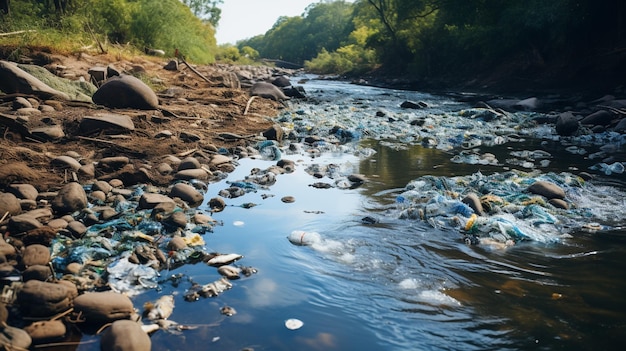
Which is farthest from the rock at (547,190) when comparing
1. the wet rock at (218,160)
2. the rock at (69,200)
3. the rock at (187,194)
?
the rock at (69,200)

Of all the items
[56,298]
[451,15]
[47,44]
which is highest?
[451,15]

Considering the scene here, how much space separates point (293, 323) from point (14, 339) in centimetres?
135

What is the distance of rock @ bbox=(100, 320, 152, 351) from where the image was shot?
7.04ft

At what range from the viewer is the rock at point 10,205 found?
356 cm

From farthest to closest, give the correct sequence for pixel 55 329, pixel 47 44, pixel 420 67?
pixel 420 67
pixel 47 44
pixel 55 329

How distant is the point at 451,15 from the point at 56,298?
25374mm

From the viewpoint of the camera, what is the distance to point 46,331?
7.45ft

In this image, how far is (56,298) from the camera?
7.89 feet

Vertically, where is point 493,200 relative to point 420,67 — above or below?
below

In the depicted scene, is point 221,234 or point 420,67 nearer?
point 221,234

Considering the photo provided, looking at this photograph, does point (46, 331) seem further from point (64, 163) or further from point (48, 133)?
point (48, 133)

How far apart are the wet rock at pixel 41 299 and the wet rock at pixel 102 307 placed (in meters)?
0.08

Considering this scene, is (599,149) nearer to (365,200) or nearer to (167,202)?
(365,200)

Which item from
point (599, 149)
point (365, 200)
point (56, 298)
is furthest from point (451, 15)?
point (56, 298)
